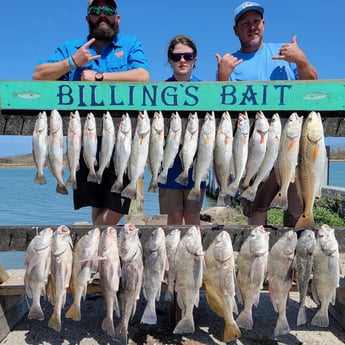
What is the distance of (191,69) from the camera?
405 cm

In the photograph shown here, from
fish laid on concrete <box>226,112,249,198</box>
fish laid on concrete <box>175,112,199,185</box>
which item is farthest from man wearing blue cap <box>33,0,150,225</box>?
fish laid on concrete <box>226,112,249,198</box>

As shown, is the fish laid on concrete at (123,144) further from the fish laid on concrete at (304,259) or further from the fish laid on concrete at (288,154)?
the fish laid on concrete at (304,259)

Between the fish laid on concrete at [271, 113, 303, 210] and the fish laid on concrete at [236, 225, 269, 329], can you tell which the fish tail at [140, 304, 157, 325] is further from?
the fish laid on concrete at [271, 113, 303, 210]

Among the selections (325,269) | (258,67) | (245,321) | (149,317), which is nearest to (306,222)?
(325,269)

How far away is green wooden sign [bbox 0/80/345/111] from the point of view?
3.39 meters

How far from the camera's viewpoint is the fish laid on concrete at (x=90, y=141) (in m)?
3.39

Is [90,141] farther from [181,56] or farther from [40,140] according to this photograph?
[181,56]

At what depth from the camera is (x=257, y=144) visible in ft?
11.0

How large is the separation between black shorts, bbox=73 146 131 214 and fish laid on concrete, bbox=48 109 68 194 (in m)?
0.52

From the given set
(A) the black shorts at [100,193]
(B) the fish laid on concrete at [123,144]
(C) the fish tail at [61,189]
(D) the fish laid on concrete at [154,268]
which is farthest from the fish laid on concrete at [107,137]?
(D) the fish laid on concrete at [154,268]

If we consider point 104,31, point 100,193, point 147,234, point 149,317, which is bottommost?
point 149,317

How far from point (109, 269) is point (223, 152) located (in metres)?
1.26

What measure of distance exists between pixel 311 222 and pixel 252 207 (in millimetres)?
788

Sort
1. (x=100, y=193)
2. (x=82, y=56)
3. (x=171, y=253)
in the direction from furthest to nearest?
(x=100, y=193)
(x=82, y=56)
(x=171, y=253)
